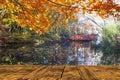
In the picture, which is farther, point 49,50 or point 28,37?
point 49,50

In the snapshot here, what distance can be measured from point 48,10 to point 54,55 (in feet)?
4.46

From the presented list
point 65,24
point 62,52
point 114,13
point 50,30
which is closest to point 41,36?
point 50,30

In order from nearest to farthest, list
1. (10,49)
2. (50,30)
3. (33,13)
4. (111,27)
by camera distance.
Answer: (33,13) → (50,30) → (10,49) → (111,27)

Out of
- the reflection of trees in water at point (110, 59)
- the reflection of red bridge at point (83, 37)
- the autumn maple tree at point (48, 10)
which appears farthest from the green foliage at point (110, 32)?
the autumn maple tree at point (48, 10)

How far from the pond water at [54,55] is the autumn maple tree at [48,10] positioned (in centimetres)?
59

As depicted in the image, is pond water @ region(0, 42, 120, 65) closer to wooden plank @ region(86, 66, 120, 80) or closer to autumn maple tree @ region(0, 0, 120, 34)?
autumn maple tree @ region(0, 0, 120, 34)

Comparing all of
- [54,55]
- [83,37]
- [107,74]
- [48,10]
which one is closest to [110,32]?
[83,37]

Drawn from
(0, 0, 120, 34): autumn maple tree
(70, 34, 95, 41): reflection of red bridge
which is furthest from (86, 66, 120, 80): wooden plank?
(70, 34, 95, 41): reflection of red bridge

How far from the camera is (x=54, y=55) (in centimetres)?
584

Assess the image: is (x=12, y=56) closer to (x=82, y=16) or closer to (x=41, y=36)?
(x=41, y=36)

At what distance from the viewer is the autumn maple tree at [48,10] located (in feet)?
15.1

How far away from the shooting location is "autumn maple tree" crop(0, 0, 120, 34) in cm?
459

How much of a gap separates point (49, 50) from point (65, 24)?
80cm

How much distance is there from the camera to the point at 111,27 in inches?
232
